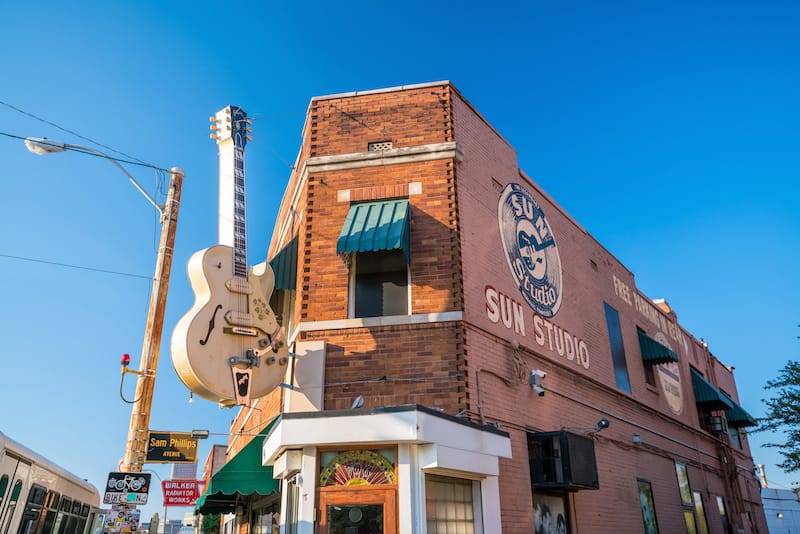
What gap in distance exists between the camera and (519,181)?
568 inches

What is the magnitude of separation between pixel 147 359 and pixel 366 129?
582 cm

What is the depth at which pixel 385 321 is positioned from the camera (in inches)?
412

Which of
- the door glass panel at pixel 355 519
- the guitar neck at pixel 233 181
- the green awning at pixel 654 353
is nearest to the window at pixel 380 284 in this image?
the guitar neck at pixel 233 181

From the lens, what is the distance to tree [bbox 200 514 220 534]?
2354 cm

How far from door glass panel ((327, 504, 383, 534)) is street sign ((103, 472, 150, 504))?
9.96ft

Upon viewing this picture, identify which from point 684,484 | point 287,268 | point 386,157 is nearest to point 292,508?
point 287,268

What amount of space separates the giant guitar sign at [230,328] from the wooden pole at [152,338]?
41.3 inches

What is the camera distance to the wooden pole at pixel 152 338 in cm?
991

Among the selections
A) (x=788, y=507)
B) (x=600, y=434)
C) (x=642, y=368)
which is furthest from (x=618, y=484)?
(x=788, y=507)

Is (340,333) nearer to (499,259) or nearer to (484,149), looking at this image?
(499,259)

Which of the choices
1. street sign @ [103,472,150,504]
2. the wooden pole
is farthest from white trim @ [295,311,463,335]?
street sign @ [103,472,150,504]

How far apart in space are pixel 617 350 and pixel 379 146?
30.4 ft

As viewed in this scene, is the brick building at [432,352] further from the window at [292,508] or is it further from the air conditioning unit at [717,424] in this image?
the air conditioning unit at [717,424]

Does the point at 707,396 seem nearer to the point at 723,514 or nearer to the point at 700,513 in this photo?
the point at 723,514
